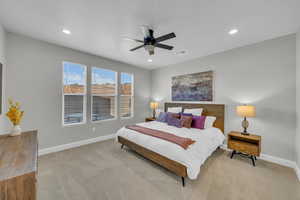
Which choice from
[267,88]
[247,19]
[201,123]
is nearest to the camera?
[247,19]

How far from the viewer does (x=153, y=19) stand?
210 cm

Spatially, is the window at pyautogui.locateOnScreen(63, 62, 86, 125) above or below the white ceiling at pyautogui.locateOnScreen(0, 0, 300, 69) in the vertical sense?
below

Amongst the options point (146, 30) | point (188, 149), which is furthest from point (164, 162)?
point (146, 30)

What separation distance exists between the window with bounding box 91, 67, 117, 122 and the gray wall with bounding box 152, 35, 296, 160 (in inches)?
135

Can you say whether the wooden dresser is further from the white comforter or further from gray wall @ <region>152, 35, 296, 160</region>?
gray wall @ <region>152, 35, 296, 160</region>

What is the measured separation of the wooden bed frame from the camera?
6.63 feet

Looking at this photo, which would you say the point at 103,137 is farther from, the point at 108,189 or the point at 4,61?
the point at 4,61

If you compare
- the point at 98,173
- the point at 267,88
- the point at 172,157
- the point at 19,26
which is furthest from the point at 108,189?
the point at 267,88

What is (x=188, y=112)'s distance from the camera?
3887 millimetres

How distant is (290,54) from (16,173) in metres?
4.63

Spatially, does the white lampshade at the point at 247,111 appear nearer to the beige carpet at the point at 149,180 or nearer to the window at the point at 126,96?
the beige carpet at the point at 149,180

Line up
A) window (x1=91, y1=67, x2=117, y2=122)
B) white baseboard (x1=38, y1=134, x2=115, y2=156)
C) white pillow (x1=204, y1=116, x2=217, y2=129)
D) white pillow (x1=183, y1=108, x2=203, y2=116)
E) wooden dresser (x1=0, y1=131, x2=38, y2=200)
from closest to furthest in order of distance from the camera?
wooden dresser (x1=0, y1=131, x2=38, y2=200) < white baseboard (x1=38, y1=134, x2=115, y2=156) < white pillow (x1=204, y1=116, x2=217, y2=129) < white pillow (x1=183, y1=108, x2=203, y2=116) < window (x1=91, y1=67, x2=117, y2=122)

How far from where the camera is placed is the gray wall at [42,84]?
2686mm

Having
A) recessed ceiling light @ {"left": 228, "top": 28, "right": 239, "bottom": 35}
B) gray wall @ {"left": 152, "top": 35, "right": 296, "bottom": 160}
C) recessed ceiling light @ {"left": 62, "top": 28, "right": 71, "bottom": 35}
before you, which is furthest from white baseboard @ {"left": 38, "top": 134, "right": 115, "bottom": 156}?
recessed ceiling light @ {"left": 228, "top": 28, "right": 239, "bottom": 35}
